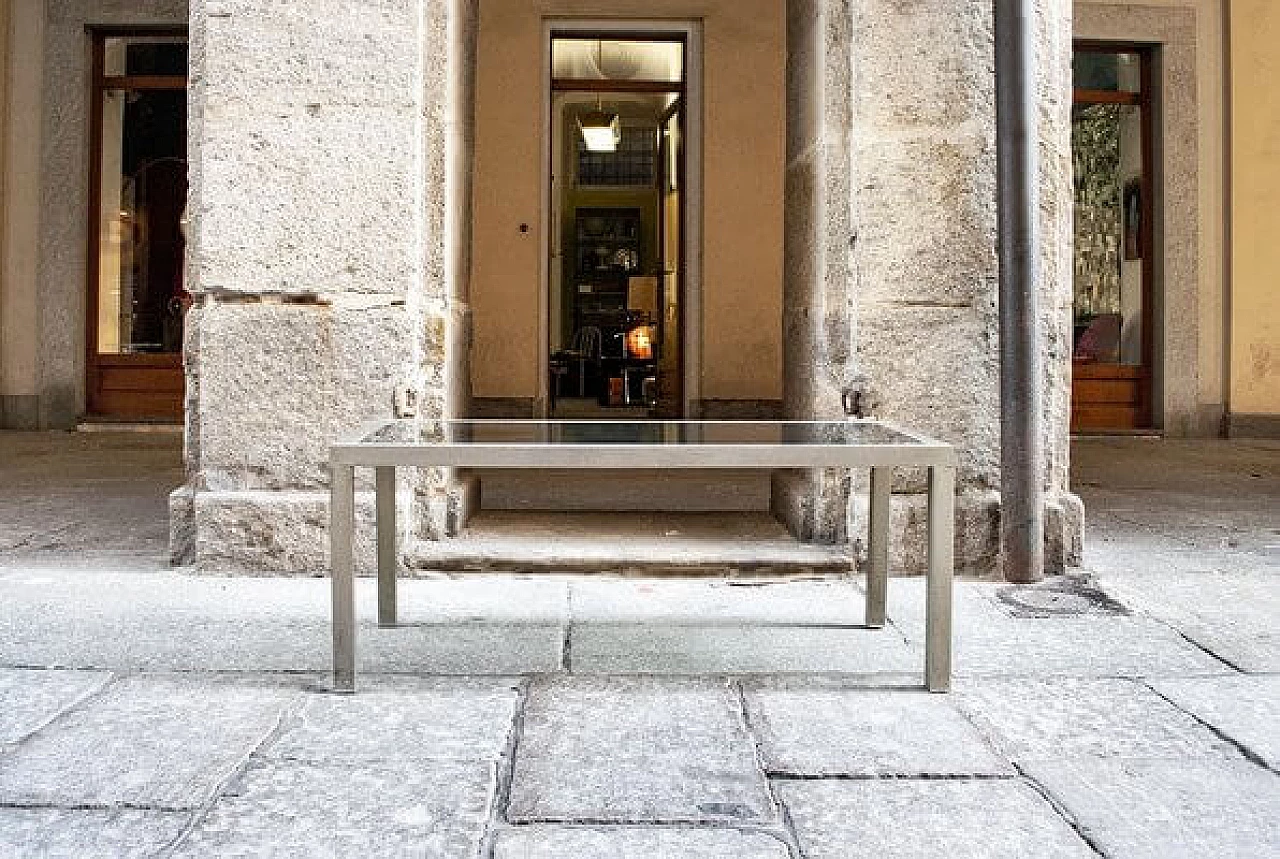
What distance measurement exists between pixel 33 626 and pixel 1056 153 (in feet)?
9.71

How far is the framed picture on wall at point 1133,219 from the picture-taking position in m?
9.57

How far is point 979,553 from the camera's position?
134 inches

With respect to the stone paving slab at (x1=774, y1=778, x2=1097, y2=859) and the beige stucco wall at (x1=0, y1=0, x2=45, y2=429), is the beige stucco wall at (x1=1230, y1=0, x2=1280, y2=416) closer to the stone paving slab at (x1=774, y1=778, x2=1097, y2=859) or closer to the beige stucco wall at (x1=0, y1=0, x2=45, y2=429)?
the stone paving slab at (x1=774, y1=778, x2=1097, y2=859)

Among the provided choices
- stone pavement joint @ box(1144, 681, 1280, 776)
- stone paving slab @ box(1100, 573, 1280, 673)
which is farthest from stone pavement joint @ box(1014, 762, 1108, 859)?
stone paving slab @ box(1100, 573, 1280, 673)

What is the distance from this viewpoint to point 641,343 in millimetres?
13461

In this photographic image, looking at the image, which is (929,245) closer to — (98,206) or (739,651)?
(739,651)

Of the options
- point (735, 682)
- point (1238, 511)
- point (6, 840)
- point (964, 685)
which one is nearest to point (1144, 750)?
point (964, 685)

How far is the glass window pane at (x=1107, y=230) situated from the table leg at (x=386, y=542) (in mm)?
8089

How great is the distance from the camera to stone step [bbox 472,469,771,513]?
14.9ft

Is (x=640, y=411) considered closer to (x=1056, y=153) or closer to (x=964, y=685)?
(x=1056, y=153)

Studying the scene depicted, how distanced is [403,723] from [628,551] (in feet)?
4.85

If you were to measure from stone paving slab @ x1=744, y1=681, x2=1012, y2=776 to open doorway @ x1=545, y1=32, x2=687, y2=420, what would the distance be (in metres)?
7.30

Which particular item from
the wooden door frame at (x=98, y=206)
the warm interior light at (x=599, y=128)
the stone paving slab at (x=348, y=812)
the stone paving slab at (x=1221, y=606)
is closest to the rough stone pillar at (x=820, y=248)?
the stone paving slab at (x=1221, y=606)

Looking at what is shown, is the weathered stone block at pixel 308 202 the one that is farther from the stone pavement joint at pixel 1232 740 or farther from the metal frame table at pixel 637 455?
the stone pavement joint at pixel 1232 740
